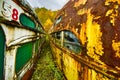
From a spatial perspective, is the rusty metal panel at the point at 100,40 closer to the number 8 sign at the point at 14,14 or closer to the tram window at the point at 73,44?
the tram window at the point at 73,44

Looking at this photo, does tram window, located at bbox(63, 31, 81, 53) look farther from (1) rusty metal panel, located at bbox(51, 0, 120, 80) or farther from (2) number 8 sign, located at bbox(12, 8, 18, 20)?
(2) number 8 sign, located at bbox(12, 8, 18, 20)

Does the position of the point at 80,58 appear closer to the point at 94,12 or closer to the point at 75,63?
the point at 75,63

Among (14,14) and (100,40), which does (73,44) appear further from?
(14,14)

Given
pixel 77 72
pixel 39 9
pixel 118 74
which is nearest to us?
pixel 118 74

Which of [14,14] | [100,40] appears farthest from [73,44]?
[14,14]

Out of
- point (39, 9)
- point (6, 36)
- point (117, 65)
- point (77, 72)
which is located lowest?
point (77, 72)

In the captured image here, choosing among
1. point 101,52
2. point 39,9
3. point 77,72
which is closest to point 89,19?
point 101,52

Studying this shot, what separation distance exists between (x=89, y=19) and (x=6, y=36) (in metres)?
1.46

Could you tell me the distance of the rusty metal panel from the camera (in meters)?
3.25

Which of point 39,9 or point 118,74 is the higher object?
point 39,9

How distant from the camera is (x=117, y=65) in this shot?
3.15 metres

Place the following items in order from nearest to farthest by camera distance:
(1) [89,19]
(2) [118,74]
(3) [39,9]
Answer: (2) [118,74]
(1) [89,19]
(3) [39,9]

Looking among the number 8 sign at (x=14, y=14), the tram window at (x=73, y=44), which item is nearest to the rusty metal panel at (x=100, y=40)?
the tram window at (x=73, y=44)

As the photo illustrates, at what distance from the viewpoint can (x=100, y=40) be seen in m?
3.51
